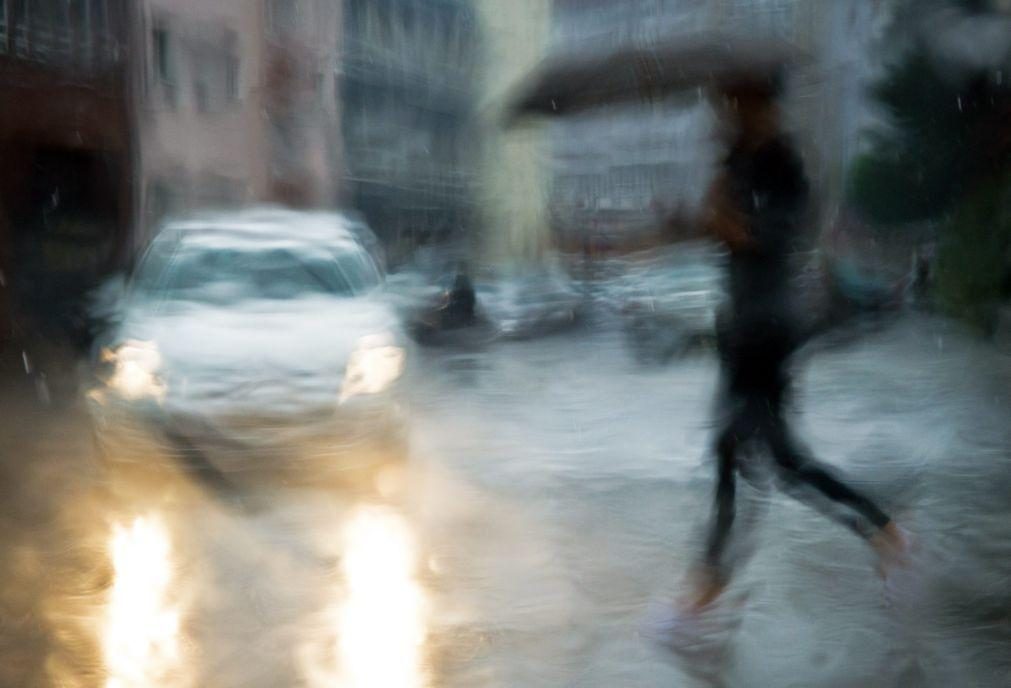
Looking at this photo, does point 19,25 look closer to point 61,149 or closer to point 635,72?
point 61,149

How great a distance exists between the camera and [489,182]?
48.6 meters

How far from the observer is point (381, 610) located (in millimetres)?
4855

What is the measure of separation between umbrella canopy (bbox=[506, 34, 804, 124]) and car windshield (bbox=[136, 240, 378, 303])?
1.89 m

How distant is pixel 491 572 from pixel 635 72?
4796 mm

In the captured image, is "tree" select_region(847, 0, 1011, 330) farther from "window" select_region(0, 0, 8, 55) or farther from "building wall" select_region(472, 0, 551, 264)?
"building wall" select_region(472, 0, 551, 264)

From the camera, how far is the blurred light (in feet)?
13.7

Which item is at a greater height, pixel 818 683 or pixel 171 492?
pixel 818 683

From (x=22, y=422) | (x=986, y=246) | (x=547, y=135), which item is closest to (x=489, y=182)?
(x=547, y=135)

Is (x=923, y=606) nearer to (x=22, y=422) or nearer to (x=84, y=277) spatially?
(x=22, y=422)

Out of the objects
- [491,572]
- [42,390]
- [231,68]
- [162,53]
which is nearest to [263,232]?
[491,572]

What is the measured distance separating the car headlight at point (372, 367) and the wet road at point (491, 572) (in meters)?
0.55

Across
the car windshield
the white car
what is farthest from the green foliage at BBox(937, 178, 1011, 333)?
the white car

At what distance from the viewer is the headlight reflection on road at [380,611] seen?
4.16 metres

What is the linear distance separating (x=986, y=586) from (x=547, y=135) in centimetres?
4299
